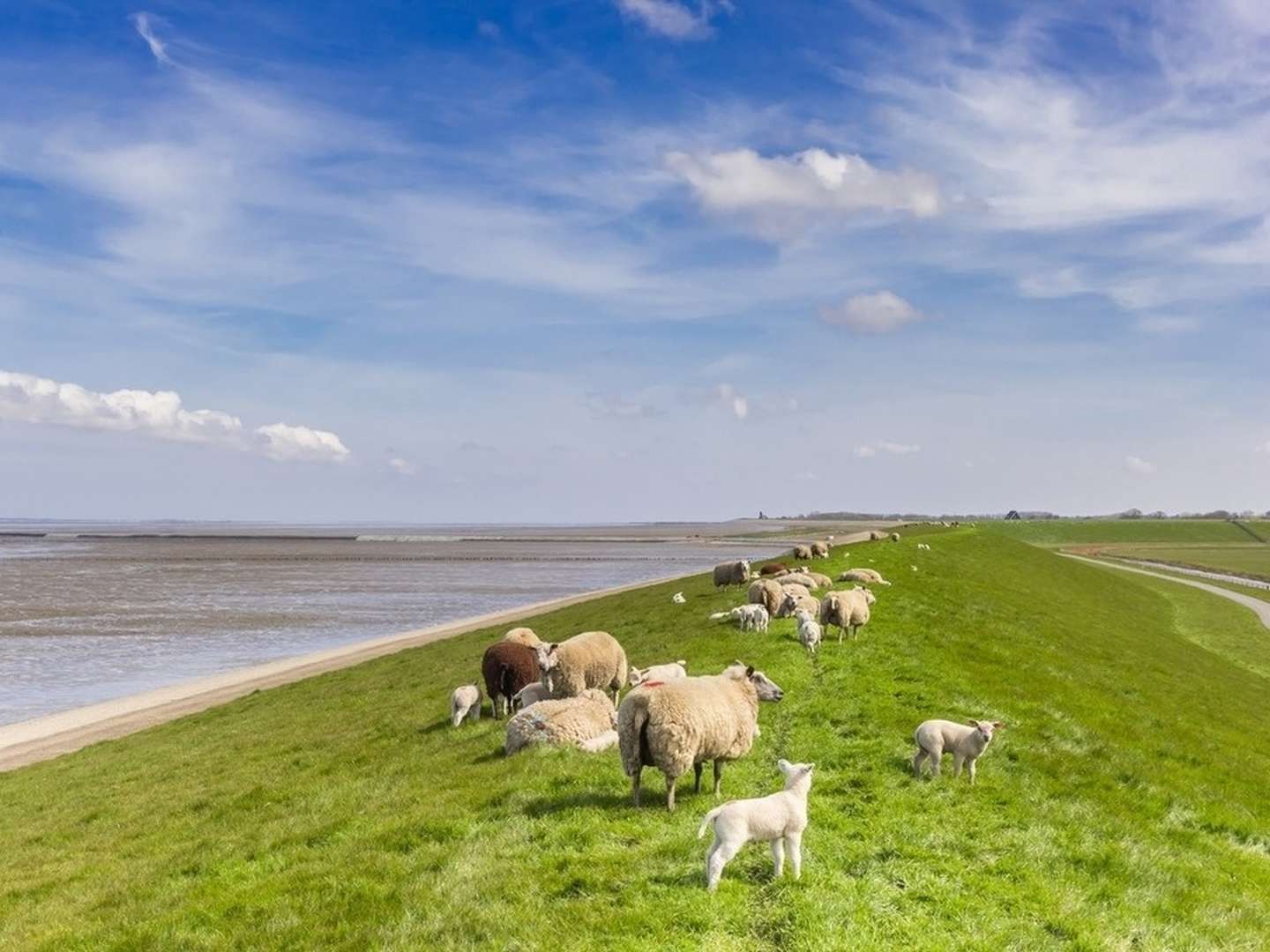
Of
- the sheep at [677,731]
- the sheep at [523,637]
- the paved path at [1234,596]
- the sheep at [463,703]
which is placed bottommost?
the paved path at [1234,596]

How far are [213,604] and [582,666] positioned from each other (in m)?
62.5

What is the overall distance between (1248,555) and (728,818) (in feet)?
545

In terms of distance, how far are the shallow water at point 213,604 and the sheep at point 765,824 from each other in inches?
1372

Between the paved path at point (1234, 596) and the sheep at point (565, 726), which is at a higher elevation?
the sheep at point (565, 726)

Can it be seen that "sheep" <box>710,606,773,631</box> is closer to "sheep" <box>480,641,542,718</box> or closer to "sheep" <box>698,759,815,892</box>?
"sheep" <box>480,641,542,718</box>

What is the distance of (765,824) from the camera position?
31.9 ft

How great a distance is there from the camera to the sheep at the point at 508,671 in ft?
69.3

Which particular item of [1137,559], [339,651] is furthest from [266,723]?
[1137,559]

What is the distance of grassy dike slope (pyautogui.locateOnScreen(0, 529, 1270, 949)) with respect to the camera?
382 inches

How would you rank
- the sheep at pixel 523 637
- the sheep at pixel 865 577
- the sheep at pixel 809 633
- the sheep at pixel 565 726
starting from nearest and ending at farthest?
1. the sheep at pixel 565 726
2. the sheep at pixel 523 637
3. the sheep at pixel 809 633
4. the sheep at pixel 865 577

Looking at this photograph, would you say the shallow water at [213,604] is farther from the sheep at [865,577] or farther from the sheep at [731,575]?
the sheep at [865,577]

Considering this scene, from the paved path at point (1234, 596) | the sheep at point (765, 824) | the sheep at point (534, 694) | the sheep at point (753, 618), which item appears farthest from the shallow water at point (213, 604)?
the paved path at point (1234, 596)

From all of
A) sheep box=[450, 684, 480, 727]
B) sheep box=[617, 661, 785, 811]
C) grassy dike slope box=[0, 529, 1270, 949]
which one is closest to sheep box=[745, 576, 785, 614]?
grassy dike slope box=[0, 529, 1270, 949]

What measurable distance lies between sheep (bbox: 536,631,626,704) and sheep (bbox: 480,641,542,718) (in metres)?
1.17
